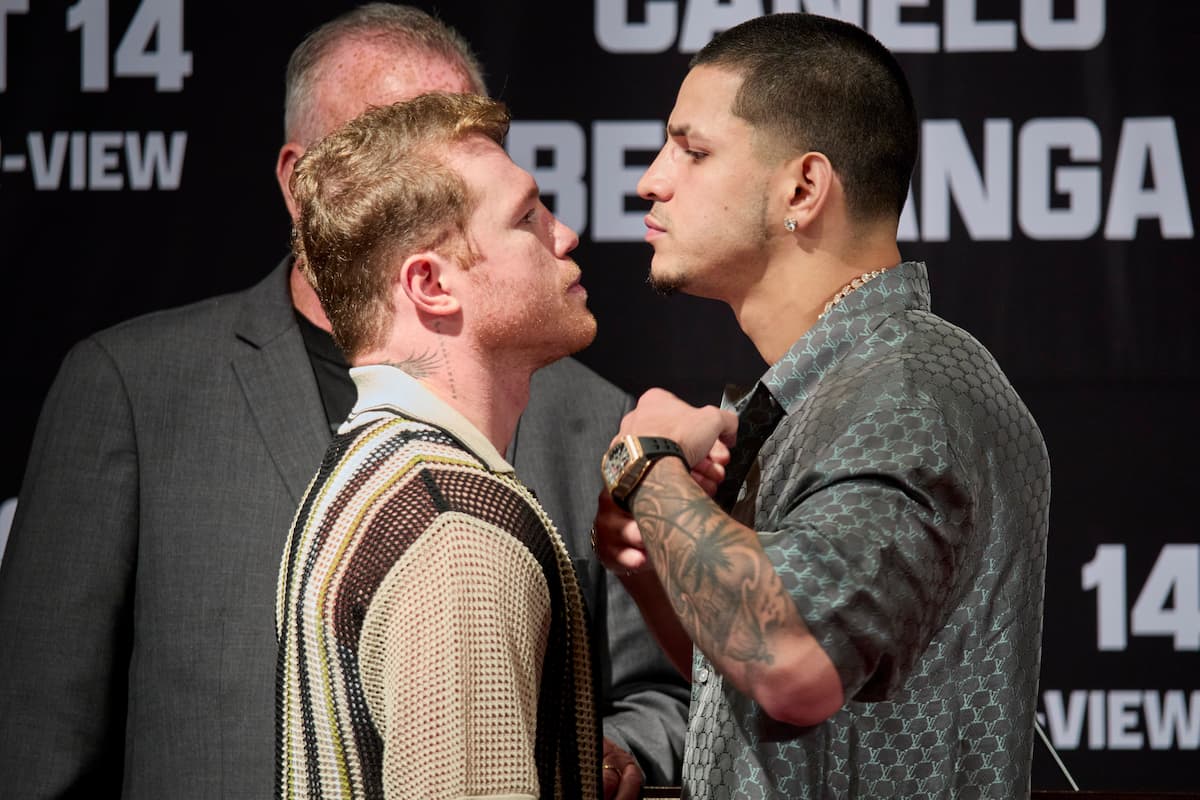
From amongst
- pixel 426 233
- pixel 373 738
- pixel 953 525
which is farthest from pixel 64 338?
pixel 953 525

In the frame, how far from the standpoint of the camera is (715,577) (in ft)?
4.55

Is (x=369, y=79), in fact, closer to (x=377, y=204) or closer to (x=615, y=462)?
(x=377, y=204)

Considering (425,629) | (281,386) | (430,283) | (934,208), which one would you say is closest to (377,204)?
(430,283)

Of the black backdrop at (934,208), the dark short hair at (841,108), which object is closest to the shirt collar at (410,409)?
the dark short hair at (841,108)

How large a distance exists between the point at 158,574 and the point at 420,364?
96 cm

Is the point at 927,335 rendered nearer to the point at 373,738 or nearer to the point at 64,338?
the point at 373,738

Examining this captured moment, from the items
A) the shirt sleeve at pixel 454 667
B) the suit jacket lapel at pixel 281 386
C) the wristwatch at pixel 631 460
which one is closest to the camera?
the shirt sleeve at pixel 454 667

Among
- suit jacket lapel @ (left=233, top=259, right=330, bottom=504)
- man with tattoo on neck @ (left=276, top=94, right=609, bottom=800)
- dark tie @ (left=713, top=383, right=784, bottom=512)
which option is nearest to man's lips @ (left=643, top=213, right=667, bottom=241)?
man with tattoo on neck @ (left=276, top=94, right=609, bottom=800)

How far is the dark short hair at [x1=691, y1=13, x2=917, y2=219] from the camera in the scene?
1.83 meters

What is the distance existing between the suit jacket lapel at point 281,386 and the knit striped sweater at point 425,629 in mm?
914

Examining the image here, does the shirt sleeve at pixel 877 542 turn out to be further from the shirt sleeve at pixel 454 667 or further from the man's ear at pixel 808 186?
the man's ear at pixel 808 186

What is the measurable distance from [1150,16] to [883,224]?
1653 mm

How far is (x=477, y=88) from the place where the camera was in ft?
8.73

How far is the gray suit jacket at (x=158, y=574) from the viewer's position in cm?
233
